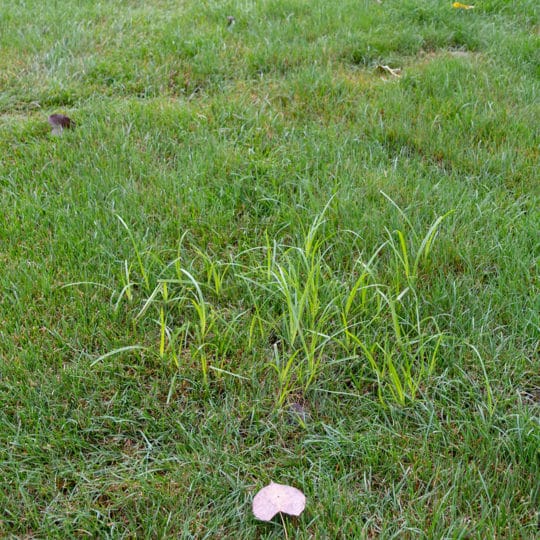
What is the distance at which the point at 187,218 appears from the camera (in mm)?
2689

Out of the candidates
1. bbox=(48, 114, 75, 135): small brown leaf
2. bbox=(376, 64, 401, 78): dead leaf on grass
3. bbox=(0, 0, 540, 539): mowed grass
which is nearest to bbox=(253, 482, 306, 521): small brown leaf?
bbox=(0, 0, 540, 539): mowed grass

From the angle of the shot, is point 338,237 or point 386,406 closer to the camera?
point 386,406

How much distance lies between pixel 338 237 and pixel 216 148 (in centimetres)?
93

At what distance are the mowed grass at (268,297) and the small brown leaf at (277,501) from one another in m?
0.04

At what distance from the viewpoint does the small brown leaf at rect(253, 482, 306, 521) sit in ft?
5.24

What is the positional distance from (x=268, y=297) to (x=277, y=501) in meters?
0.81

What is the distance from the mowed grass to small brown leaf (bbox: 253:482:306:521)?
4 centimetres

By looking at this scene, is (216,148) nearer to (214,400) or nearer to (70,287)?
(70,287)

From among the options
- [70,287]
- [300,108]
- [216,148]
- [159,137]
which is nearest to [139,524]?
[70,287]

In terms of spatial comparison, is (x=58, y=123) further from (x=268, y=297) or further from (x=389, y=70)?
(x=389, y=70)

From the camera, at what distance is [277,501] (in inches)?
64.1

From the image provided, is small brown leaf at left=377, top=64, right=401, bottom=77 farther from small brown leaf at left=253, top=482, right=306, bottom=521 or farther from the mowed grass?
small brown leaf at left=253, top=482, right=306, bottom=521

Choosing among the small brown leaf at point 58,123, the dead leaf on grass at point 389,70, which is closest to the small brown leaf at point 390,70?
the dead leaf on grass at point 389,70

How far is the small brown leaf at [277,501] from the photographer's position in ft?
5.24
